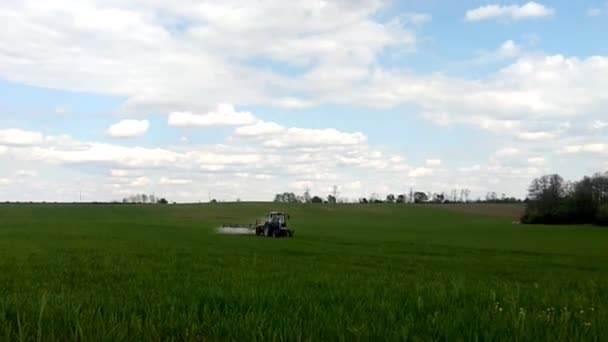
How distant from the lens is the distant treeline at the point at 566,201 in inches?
5709

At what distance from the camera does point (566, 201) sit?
147m

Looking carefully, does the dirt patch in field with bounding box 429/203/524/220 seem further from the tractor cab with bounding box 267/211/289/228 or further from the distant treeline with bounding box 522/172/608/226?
the tractor cab with bounding box 267/211/289/228

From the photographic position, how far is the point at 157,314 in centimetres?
637

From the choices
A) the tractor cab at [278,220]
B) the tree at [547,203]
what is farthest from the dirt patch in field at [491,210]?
the tractor cab at [278,220]

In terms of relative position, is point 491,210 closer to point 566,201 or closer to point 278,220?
point 566,201

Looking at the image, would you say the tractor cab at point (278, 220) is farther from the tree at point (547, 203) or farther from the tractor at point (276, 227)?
the tree at point (547, 203)

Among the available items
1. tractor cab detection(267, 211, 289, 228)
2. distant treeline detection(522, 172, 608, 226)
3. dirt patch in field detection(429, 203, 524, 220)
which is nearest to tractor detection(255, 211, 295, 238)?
tractor cab detection(267, 211, 289, 228)

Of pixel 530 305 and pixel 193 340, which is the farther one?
pixel 530 305

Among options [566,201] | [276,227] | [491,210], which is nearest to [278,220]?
[276,227]

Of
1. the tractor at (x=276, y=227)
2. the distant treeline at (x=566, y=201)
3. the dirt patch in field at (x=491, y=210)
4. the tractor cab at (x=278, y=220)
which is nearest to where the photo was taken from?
the tractor at (x=276, y=227)

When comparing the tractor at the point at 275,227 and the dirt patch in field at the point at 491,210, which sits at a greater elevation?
the dirt patch in field at the point at 491,210

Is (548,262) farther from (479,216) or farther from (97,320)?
(479,216)

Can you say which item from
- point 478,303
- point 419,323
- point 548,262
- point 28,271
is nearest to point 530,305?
point 478,303

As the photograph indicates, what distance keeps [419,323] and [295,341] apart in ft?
4.62
